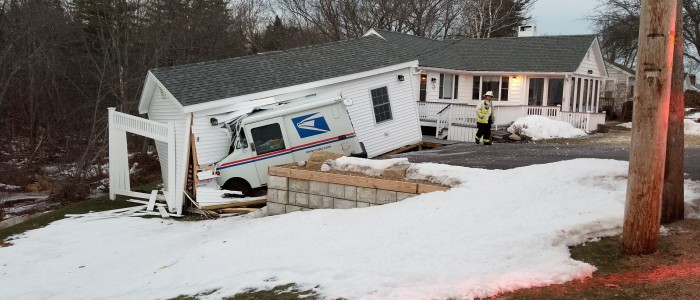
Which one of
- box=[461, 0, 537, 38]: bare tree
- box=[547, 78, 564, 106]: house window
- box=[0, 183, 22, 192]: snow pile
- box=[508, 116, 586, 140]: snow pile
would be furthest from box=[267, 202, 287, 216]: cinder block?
box=[461, 0, 537, 38]: bare tree

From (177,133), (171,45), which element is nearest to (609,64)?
(171,45)

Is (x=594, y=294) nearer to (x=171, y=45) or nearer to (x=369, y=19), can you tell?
(x=171, y=45)

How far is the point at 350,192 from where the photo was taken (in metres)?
9.80

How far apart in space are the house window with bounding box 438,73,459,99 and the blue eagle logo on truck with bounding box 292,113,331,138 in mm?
15042

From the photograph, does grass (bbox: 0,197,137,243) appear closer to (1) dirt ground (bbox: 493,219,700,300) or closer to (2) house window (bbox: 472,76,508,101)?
(1) dirt ground (bbox: 493,219,700,300)

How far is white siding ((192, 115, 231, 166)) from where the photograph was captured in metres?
15.5

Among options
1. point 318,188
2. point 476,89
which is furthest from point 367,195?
point 476,89

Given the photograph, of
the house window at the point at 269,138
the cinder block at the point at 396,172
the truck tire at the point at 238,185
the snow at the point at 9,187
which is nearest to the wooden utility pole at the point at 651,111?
the cinder block at the point at 396,172

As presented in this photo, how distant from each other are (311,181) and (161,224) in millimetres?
4569

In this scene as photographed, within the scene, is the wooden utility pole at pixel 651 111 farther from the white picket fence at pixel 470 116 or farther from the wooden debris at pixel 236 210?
the white picket fence at pixel 470 116

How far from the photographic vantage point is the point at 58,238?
12.2m

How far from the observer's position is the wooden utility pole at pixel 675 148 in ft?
20.7

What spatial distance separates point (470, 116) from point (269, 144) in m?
10.9

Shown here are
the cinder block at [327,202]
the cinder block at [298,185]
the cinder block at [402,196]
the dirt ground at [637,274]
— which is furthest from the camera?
the cinder block at [298,185]
